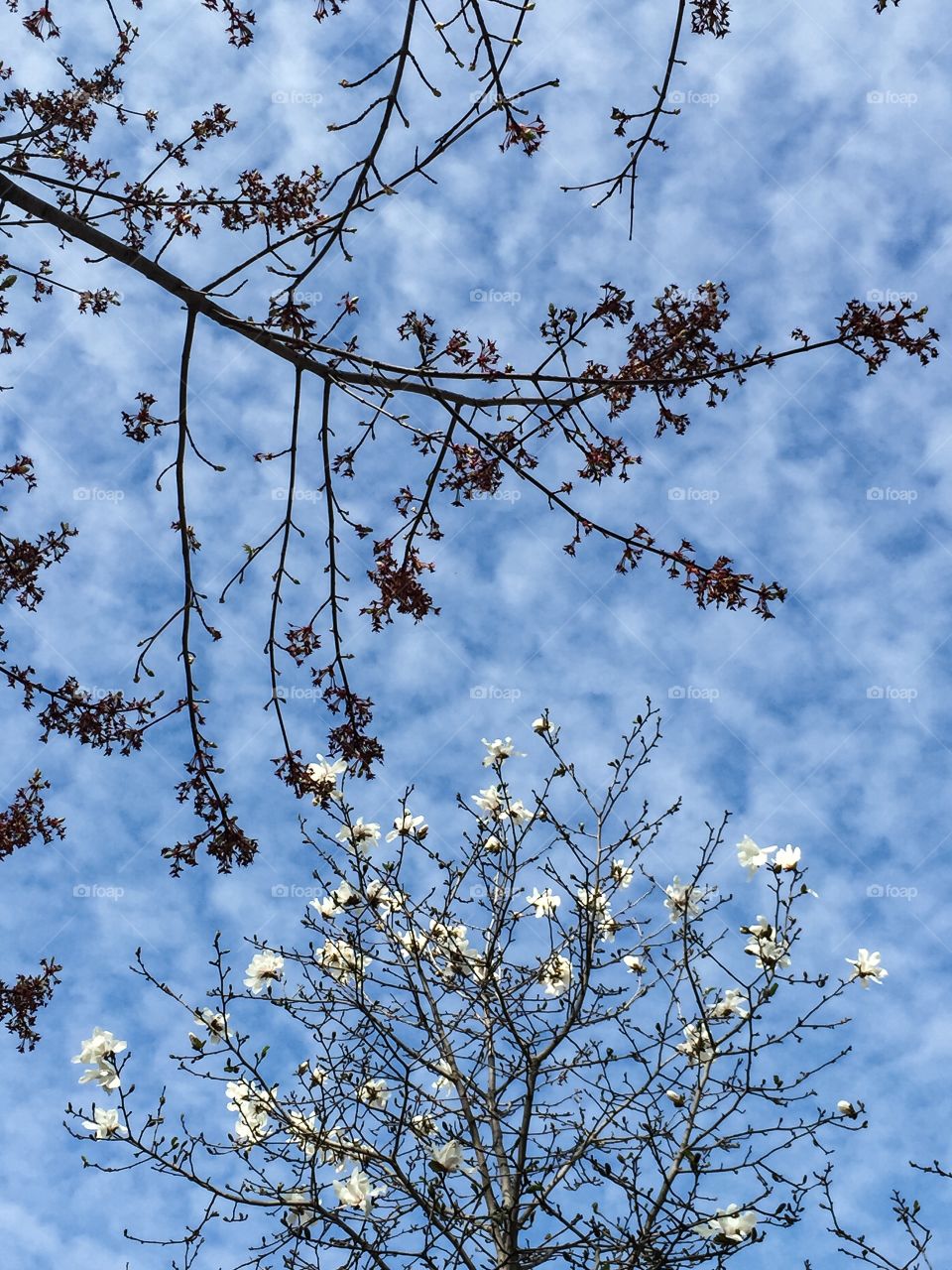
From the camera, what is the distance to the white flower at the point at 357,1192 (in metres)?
5.95

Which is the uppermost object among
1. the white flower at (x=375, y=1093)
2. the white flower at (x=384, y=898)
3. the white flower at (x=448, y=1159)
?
the white flower at (x=384, y=898)

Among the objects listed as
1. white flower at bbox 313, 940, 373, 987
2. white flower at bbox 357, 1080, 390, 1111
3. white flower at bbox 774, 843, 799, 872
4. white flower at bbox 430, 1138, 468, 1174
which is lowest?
white flower at bbox 430, 1138, 468, 1174

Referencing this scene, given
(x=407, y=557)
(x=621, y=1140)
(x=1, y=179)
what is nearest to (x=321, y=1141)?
(x=621, y=1140)

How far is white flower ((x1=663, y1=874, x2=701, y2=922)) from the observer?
7.01 metres

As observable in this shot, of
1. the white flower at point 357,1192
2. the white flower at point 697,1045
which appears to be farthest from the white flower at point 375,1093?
the white flower at point 697,1045

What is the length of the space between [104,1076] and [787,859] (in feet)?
13.7

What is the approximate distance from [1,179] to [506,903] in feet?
18.7

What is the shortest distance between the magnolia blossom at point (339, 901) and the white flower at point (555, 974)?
4.68ft

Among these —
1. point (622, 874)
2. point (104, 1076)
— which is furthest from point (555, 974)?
point (104, 1076)

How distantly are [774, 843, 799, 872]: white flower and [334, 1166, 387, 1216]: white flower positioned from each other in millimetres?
3092

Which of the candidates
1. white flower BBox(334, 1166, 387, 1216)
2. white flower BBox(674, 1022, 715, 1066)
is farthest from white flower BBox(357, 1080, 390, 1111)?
white flower BBox(674, 1022, 715, 1066)

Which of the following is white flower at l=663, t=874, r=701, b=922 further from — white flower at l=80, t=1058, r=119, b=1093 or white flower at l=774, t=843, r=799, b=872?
white flower at l=80, t=1058, r=119, b=1093

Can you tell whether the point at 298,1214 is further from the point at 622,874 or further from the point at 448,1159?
the point at 622,874

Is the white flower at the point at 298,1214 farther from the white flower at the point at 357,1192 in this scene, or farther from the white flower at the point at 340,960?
the white flower at the point at 340,960
